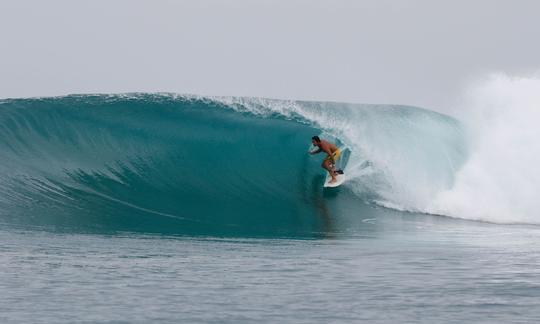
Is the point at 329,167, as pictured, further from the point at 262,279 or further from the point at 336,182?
the point at 262,279

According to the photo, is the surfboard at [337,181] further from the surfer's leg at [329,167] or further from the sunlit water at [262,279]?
the sunlit water at [262,279]

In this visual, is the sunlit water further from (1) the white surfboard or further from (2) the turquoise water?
(1) the white surfboard

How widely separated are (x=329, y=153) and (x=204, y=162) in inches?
93.1

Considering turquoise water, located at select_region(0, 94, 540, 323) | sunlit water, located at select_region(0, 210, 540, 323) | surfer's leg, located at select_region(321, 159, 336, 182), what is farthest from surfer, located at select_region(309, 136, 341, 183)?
sunlit water, located at select_region(0, 210, 540, 323)

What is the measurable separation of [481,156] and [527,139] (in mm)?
899

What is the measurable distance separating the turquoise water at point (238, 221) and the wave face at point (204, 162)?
43mm

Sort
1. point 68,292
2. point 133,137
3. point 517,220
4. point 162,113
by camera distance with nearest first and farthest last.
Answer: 1. point 68,292
2. point 517,220
3. point 133,137
4. point 162,113

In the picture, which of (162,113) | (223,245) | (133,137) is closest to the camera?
(223,245)

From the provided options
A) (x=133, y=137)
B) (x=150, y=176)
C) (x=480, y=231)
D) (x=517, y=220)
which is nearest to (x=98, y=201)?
(x=150, y=176)

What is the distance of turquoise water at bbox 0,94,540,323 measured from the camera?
6438 millimetres

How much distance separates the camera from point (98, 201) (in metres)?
13.3

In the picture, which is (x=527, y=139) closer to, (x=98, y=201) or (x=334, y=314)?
(x=98, y=201)

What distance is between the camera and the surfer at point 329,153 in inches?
616

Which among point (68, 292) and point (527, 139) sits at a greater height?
→ point (527, 139)
